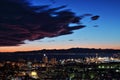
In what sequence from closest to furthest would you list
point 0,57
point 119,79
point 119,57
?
point 119,79, point 0,57, point 119,57

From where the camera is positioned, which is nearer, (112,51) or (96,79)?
(96,79)

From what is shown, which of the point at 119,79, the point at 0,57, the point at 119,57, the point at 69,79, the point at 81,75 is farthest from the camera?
the point at 119,57

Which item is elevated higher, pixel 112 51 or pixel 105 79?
pixel 112 51

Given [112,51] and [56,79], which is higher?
[112,51]

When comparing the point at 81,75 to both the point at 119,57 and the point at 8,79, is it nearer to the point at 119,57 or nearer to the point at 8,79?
the point at 8,79

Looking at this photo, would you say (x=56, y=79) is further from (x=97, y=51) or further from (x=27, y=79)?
(x=97, y=51)

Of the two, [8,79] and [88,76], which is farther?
[88,76]

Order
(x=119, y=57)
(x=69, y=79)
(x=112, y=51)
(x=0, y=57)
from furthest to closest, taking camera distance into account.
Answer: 1. (x=119, y=57)
2. (x=0, y=57)
3. (x=112, y=51)
4. (x=69, y=79)

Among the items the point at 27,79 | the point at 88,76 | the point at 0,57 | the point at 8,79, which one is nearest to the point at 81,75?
the point at 88,76

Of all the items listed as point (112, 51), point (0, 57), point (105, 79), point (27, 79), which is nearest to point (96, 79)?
point (105, 79)
